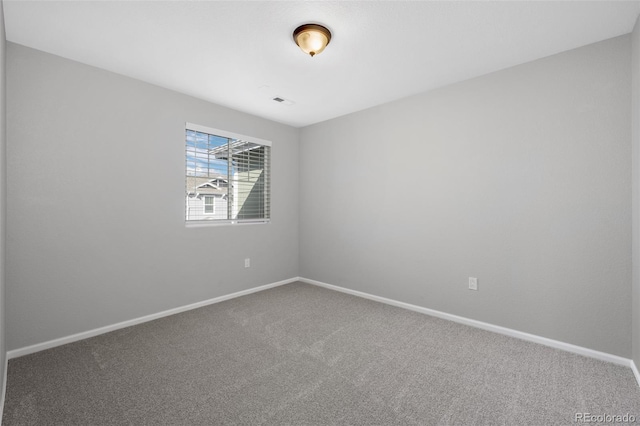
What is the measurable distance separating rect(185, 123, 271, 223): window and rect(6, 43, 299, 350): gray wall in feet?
0.50

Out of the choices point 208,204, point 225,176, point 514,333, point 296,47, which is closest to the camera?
point 296,47

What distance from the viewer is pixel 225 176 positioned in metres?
3.80

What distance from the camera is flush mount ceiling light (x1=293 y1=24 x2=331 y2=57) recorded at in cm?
207

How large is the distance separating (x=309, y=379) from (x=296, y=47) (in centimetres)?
248

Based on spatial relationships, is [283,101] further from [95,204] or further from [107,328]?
[107,328]

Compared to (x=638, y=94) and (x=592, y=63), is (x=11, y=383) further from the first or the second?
(x=592, y=63)

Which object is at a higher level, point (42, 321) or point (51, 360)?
point (42, 321)

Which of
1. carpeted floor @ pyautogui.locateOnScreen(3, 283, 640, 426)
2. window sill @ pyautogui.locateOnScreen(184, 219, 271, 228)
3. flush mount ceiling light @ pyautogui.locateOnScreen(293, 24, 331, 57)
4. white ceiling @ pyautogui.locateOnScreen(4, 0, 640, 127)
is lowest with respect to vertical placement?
carpeted floor @ pyautogui.locateOnScreen(3, 283, 640, 426)

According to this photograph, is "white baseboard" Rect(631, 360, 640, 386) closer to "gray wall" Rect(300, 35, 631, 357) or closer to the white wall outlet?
"gray wall" Rect(300, 35, 631, 357)

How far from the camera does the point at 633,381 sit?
1965 mm

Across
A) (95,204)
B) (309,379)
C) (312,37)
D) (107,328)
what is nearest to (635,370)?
(309,379)

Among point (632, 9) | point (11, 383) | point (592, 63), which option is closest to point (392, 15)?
point (632, 9)

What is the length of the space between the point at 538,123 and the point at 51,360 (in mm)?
4337

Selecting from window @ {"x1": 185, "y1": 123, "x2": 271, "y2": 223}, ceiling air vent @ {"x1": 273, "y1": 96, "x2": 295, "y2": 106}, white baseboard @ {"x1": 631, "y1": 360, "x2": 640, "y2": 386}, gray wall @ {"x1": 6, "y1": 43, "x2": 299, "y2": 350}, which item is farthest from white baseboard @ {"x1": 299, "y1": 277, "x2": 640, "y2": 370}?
ceiling air vent @ {"x1": 273, "y1": 96, "x2": 295, "y2": 106}
